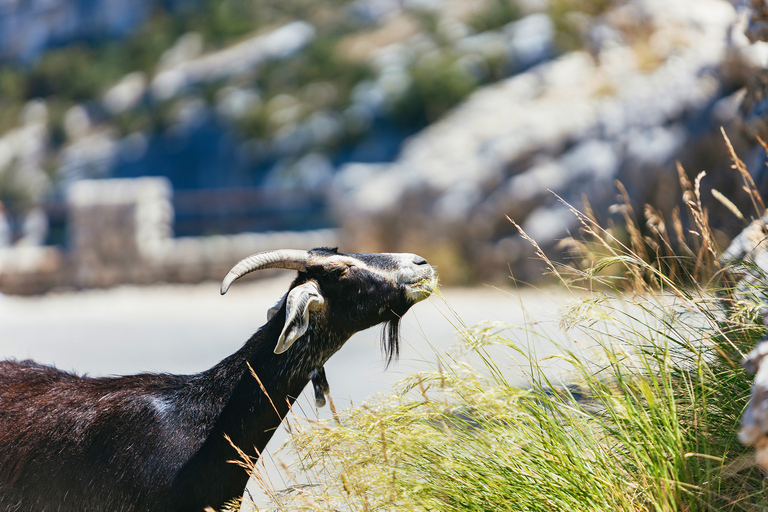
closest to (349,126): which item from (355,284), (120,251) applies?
(120,251)

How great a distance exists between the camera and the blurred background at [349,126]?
9.14 meters

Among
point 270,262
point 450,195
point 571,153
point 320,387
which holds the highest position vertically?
point 270,262

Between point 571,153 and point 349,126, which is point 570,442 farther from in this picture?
point 349,126

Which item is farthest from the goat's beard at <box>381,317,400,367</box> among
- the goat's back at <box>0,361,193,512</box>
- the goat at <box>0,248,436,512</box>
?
the goat's back at <box>0,361,193,512</box>

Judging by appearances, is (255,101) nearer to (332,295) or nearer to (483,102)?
(483,102)

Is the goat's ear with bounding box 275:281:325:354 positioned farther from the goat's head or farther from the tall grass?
the tall grass

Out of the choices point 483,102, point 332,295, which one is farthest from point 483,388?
point 483,102

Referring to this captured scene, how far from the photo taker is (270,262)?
2.62 meters

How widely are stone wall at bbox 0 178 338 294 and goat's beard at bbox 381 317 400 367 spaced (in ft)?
29.2

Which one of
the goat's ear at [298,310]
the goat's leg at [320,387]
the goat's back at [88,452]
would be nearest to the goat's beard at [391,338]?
the goat's leg at [320,387]

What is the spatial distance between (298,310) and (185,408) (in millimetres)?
610

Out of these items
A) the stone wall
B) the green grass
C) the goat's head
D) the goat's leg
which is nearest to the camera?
the green grass

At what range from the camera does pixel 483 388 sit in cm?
230

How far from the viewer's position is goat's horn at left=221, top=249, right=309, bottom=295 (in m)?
2.48
